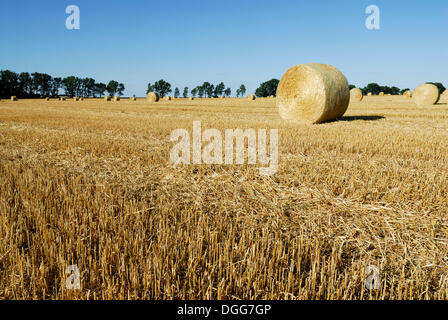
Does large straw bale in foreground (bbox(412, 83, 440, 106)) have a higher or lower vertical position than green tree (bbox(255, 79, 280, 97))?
lower

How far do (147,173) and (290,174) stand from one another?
2.34m

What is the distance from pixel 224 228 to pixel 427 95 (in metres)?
29.2

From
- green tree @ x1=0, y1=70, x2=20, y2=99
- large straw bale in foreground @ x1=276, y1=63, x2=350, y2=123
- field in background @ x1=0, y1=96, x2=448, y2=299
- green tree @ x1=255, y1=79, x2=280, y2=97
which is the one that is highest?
green tree @ x1=255, y1=79, x2=280, y2=97

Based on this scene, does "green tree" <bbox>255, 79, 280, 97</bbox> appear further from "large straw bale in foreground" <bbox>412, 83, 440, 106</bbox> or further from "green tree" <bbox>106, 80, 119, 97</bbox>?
"large straw bale in foreground" <bbox>412, 83, 440, 106</bbox>

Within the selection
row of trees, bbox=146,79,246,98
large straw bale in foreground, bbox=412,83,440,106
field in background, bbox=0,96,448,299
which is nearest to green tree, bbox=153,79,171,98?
row of trees, bbox=146,79,246,98

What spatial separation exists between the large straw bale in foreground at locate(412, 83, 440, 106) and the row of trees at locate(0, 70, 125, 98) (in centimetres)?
7506

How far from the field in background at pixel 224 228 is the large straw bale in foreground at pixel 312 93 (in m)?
6.39

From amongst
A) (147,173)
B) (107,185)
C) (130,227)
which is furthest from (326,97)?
(130,227)

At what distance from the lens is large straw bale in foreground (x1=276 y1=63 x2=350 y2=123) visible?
1199cm

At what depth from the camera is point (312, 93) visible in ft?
39.7

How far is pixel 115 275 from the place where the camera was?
2199 mm

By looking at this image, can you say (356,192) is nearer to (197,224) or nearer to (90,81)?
(197,224)

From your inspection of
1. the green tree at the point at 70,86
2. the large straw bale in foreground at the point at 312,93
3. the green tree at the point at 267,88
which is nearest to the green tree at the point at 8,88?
the green tree at the point at 70,86

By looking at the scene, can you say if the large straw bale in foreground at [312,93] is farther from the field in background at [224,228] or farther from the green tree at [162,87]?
the green tree at [162,87]
